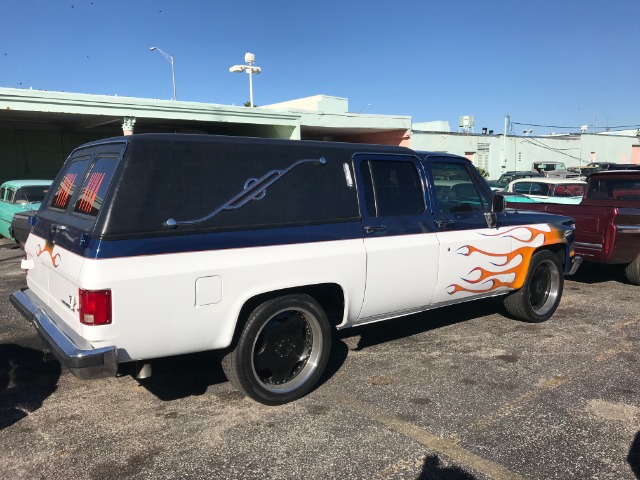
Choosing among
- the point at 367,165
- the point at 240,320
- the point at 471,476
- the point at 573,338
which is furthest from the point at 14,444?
the point at 573,338

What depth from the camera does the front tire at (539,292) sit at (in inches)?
238

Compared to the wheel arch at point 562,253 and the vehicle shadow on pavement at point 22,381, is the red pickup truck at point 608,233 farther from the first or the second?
the vehicle shadow on pavement at point 22,381

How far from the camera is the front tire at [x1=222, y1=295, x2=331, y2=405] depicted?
3.87m

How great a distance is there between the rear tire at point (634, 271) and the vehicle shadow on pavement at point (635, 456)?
5.09 meters

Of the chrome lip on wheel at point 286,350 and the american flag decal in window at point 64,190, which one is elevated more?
the american flag decal in window at point 64,190

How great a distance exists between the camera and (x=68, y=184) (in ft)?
14.4

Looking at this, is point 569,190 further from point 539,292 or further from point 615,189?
point 539,292

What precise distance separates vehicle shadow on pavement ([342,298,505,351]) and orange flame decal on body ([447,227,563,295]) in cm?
83

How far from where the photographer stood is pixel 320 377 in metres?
4.52

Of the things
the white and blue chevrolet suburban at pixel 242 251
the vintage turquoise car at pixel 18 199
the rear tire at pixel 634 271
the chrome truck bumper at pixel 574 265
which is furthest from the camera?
the vintage turquoise car at pixel 18 199

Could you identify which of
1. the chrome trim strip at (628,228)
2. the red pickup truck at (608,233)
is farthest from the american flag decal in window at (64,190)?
the chrome trim strip at (628,228)

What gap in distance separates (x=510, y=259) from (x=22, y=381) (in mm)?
4766

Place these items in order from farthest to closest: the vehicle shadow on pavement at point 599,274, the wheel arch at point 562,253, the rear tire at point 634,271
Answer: the vehicle shadow on pavement at point 599,274 < the rear tire at point 634,271 < the wheel arch at point 562,253

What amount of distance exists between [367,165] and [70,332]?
261 centimetres
